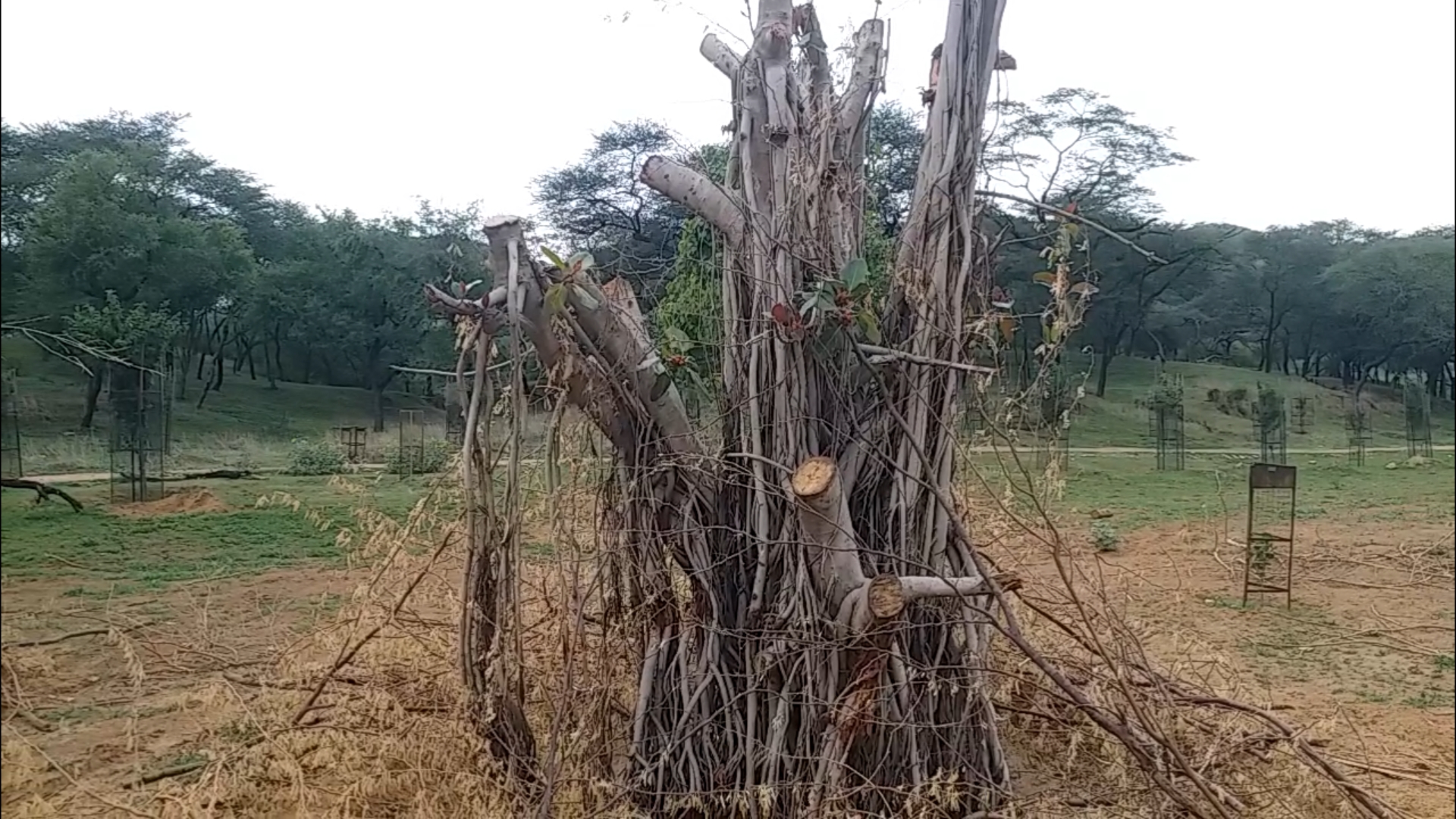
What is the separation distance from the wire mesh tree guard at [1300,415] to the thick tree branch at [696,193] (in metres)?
16.7

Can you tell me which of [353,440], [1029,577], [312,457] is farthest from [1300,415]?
[1029,577]

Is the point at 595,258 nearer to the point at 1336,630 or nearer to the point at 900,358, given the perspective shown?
the point at 900,358

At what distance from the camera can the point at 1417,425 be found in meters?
14.9

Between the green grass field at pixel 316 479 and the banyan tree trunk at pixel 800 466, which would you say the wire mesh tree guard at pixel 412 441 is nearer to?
the green grass field at pixel 316 479

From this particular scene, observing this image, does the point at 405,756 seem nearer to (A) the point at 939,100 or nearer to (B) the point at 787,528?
(B) the point at 787,528

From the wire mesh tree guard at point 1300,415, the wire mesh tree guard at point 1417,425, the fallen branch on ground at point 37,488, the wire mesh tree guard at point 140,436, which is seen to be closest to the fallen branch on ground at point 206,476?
the wire mesh tree guard at point 140,436

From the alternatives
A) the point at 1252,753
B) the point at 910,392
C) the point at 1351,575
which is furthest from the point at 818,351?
the point at 1351,575

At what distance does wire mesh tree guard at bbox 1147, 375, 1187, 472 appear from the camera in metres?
14.1

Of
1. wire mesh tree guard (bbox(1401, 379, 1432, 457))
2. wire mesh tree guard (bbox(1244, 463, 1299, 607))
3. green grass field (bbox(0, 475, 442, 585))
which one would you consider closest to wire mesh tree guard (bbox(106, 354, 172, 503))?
green grass field (bbox(0, 475, 442, 585))

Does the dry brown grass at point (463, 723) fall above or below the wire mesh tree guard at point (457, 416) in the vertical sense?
below

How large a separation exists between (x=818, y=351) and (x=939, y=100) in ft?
2.31

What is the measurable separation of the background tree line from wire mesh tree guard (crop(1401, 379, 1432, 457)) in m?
0.87

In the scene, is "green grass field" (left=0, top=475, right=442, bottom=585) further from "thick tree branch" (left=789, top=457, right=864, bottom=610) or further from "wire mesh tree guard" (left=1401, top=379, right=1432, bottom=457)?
"wire mesh tree guard" (left=1401, top=379, right=1432, bottom=457)

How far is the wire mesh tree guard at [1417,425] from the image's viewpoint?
14.7m
